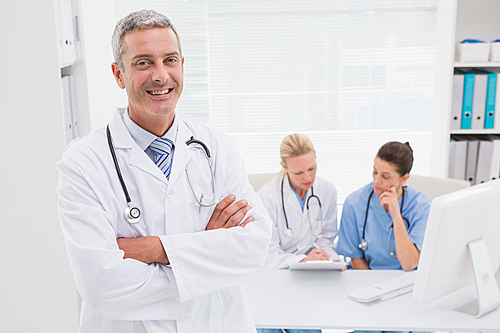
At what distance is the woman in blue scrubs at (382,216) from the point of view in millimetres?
2301

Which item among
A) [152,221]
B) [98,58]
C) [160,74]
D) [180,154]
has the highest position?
[98,58]

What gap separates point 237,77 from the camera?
11.9 ft

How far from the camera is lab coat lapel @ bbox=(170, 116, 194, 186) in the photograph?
1.31 m

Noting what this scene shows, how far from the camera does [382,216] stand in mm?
2320

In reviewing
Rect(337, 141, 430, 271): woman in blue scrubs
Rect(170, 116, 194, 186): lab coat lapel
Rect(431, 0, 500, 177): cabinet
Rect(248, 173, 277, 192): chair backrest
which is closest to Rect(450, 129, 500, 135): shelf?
Rect(431, 0, 500, 177): cabinet

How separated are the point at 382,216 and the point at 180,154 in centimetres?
129

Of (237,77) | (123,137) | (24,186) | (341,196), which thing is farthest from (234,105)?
(123,137)

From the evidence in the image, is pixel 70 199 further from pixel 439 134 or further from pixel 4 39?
pixel 439 134

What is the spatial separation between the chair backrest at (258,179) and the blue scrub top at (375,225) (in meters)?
0.55

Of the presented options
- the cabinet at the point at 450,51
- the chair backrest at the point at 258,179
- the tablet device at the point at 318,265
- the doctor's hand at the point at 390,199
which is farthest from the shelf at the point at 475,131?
the tablet device at the point at 318,265

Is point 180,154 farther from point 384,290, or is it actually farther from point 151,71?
point 384,290

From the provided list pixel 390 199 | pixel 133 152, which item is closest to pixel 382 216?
pixel 390 199

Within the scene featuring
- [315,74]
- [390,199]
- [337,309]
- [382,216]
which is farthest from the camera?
[315,74]

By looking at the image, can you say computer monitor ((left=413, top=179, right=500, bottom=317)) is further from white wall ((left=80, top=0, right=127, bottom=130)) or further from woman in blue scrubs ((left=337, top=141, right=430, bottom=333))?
white wall ((left=80, top=0, right=127, bottom=130))
